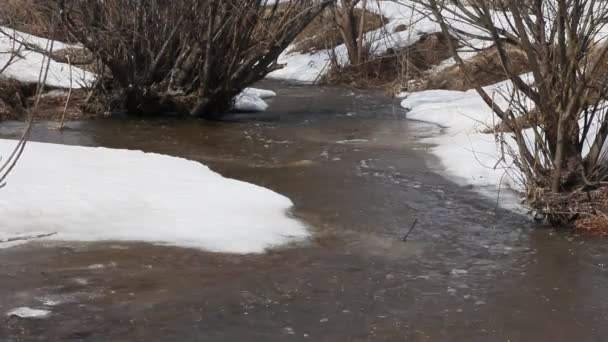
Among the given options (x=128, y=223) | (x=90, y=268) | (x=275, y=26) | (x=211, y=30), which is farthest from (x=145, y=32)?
(x=90, y=268)

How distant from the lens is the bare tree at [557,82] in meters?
7.30

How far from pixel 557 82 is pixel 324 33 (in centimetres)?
1862

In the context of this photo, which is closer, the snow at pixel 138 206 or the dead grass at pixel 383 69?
the snow at pixel 138 206

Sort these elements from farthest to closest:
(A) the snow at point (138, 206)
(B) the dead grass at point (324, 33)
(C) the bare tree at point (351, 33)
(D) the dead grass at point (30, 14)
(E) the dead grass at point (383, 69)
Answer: (B) the dead grass at point (324, 33), (C) the bare tree at point (351, 33), (E) the dead grass at point (383, 69), (D) the dead grass at point (30, 14), (A) the snow at point (138, 206)

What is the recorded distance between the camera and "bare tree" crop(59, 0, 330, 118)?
1401 cm

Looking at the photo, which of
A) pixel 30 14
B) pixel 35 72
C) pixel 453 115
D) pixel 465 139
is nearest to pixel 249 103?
pixel 35 72

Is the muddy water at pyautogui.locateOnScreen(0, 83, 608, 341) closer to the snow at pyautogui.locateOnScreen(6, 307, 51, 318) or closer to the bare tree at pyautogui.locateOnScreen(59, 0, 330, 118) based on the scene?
the snow at pyautogui.locateOnScreen(6, 307, 51, 318)

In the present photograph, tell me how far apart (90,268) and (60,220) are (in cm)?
106

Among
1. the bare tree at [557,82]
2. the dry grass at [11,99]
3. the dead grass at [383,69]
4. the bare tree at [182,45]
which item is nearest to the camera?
the bare tree at [557,82]

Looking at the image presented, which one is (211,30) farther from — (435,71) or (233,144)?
(435,71)

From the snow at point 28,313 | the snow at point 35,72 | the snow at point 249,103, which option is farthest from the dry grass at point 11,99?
the snow at point 28,313

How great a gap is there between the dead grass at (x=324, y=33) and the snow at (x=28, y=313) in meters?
20.5

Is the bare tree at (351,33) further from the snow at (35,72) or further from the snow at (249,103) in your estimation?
the snow at (35,72)

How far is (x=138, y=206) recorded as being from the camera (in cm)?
745
